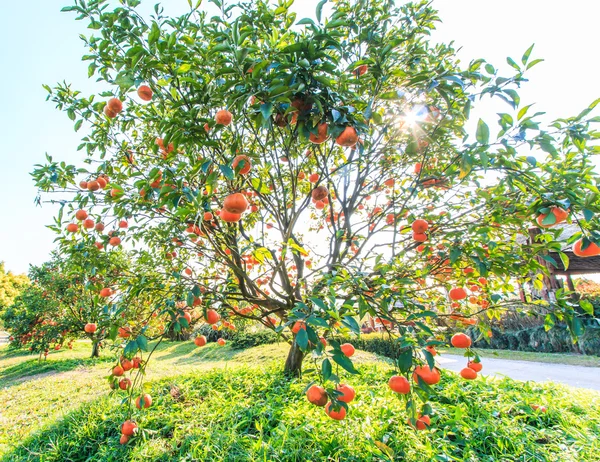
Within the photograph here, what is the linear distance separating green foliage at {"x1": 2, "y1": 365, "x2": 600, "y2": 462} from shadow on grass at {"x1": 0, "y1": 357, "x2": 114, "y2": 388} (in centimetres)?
630

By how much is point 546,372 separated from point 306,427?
22.9 ft

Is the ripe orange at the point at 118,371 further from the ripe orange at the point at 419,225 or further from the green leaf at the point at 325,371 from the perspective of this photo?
the ripe orange at the point at 419,225

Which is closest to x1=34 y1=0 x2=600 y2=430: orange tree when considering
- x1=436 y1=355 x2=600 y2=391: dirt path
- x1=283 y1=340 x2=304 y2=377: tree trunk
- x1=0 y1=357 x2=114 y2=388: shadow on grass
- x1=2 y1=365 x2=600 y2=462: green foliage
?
x1=2 y1=365 x2=600 y2=462: green foliage

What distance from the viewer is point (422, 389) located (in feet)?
4.24

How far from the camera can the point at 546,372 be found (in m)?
6.73

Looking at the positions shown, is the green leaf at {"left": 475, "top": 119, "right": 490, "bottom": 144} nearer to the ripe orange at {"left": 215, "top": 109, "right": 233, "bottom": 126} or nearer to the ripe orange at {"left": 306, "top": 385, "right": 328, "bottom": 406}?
the ripe orange at {"left": 215, "top": 109, "right": 233, "bottom": 126}

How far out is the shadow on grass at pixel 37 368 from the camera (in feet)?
25.9

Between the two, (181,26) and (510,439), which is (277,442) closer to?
(510,439)

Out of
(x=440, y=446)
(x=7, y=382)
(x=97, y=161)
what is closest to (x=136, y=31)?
(x=97, y=161)

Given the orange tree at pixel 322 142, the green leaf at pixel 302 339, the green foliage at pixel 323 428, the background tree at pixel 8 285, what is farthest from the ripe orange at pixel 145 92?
the background tree at pixel 8 285

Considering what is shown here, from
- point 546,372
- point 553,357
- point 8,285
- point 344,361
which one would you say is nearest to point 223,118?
point 344,361

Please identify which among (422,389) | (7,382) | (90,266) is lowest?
(7,382)

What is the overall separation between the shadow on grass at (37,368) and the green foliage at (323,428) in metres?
6.30

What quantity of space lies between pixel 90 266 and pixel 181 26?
2.18 meters
